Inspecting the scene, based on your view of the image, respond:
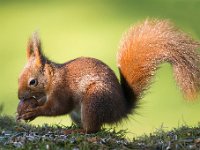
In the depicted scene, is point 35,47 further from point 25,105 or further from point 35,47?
point 25,105

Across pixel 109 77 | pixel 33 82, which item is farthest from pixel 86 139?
pixel 33 82

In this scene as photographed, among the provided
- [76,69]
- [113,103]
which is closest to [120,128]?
[113,103]

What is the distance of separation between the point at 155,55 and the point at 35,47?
713 mm

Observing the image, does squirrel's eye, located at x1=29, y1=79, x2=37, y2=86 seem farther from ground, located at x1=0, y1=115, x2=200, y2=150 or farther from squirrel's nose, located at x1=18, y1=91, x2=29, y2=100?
ground, located at x1=0, y1=115, x2=200, y2=150

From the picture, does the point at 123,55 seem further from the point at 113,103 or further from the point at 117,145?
the point at 117,145

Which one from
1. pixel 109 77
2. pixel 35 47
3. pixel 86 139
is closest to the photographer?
pixel 86 139

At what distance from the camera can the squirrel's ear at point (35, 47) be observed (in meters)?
3.32

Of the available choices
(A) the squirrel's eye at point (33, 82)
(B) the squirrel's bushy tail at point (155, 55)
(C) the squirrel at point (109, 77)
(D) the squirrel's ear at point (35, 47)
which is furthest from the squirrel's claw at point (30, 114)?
(B) the squirrel's bushy tail at point (155, 55)

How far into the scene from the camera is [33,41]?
3338 mm

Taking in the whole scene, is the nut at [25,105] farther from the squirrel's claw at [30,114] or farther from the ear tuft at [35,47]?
the ear tuft at [35,47]

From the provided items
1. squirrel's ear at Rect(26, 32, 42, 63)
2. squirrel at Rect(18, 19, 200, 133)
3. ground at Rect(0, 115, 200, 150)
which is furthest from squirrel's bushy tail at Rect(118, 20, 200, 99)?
squirrel's ear at Rect(26, 32, 42, 63)

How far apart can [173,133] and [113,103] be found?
375 mm

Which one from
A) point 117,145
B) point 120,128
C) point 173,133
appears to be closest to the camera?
point 117,145

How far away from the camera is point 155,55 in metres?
3.29
